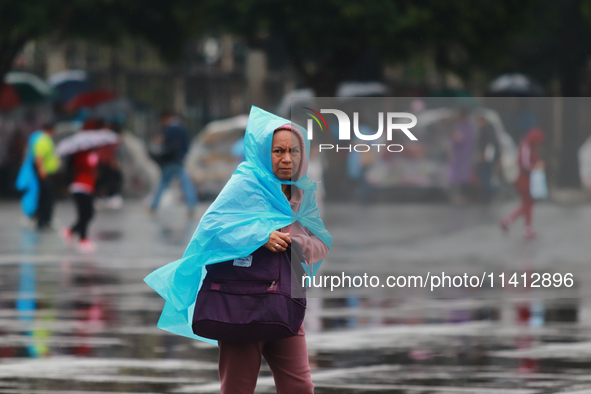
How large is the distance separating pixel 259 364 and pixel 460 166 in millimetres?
7529

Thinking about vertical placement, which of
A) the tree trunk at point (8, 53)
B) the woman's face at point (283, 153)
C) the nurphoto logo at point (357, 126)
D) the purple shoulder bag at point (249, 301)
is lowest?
the purple shoulder bag at point (249, 301)

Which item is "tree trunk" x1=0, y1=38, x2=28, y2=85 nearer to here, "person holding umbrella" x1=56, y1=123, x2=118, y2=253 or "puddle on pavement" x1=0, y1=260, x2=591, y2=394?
"person holding umbrella" x1=56, y1=123, x2=118, y2=253

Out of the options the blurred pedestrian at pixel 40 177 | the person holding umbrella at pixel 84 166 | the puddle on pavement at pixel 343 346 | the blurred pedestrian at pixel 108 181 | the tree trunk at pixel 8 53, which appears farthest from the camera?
the tree trunk at pixel 8 53

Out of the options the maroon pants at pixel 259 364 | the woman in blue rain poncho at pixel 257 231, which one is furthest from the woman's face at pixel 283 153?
the maroon pants at pixel 259 364

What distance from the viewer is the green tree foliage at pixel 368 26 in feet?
74.9

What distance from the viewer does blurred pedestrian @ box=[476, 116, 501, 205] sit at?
41.7 feet

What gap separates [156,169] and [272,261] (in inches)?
863

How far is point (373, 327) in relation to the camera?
833 cm

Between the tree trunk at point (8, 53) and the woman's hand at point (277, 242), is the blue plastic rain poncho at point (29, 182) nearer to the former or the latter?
the tree trunk at point (8, 53)

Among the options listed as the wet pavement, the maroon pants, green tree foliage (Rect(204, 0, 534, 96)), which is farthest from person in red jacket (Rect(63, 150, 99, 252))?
green tree foliage (Rect(204, 0, 534, 96))

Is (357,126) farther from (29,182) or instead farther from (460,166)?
(29,182)

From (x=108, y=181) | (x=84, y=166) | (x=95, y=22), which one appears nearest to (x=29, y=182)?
(x=84, y=166)

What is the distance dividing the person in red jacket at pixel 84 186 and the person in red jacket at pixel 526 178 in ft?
17.3

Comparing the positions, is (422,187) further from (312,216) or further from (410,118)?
(312,216)
